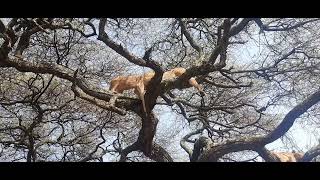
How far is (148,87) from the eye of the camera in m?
5.29

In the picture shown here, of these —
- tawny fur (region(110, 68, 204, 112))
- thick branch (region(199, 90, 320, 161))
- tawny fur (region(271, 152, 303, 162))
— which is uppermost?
tawny fur (region(110, 68, 204, 112))

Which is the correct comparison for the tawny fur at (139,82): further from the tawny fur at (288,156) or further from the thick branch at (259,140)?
the tawny fur at (288,156)

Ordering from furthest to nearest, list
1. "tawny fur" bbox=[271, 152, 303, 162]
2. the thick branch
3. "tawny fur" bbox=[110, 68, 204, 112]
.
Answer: "tawny fur" bbox=[271, 152, 303, 162] < "tawny fur" bbox=[110, 68, 204, 112] < the thick branch

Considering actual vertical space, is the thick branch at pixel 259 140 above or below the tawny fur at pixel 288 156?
above

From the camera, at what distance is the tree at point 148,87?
17.3 feet

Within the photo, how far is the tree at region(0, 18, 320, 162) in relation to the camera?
5.27m

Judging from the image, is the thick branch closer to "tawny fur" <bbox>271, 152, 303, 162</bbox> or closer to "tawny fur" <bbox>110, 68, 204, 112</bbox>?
"tawny fur" <bbox>271, 152, 303, 162</bbox>

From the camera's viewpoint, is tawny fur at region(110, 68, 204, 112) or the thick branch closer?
the thick branch
